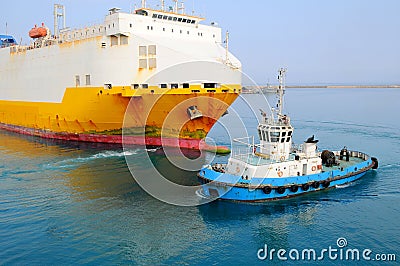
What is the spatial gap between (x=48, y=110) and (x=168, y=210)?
20.5 m

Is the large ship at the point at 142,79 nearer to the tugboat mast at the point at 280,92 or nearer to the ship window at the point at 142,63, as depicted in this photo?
the ship window at the point at 142,63

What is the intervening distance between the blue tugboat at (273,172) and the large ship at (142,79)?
5683 millimetres

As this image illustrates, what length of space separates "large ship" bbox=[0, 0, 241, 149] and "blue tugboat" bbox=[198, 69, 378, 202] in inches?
224

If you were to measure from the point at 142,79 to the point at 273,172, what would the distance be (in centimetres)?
1147

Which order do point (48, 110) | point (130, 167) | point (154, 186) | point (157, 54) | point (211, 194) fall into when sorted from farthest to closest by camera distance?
point (48, 110), point (157, 54), point (130, 167), point (154, 186), point (211, 194)

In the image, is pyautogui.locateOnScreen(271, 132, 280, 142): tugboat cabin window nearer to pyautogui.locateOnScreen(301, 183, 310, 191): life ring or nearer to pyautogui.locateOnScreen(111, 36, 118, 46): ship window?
pyautogui.locateOnScreen(301, 183, 310, 191): life ring

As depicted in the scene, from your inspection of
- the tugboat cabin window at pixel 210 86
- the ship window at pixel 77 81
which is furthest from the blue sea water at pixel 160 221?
the ship window at pixel 77 81

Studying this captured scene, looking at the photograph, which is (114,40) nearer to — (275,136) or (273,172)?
(275,136)

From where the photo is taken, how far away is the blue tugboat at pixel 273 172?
15.8 meters

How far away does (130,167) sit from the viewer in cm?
2120

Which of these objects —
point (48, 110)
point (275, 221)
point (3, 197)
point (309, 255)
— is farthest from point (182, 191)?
point (48, 110)

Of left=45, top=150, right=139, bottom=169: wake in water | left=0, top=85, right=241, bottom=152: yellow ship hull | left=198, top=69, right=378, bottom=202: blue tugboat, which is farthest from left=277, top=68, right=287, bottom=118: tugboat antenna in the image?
left=45, top=150, right=139, bottom=169: wake in water

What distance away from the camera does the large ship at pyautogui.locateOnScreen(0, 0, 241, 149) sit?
22625 mm

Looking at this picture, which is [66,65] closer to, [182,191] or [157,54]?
[157,54]
